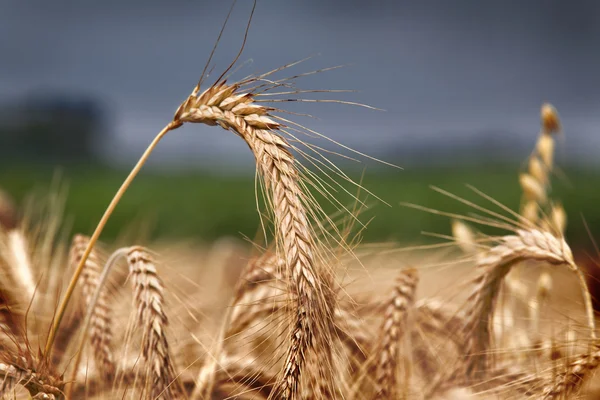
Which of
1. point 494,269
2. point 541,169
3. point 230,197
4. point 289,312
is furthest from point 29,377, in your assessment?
point 230,197

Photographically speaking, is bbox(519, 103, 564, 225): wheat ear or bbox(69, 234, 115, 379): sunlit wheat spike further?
bbox(519, 103, 564, 225): wheat ear

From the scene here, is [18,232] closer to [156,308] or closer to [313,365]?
[156,308]

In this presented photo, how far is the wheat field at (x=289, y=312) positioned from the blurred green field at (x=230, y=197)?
7912 mm

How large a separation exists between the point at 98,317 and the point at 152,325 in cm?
21

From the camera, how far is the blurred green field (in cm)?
1148

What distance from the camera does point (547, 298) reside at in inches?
70.2

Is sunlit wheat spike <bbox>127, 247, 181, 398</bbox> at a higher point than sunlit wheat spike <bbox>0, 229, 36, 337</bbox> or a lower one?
higher

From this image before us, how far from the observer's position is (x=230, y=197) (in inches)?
559

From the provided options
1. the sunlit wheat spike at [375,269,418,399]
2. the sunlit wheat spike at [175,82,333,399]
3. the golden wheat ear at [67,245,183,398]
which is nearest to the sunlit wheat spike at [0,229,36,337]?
the golden wheat ear at [67,245,183,398]

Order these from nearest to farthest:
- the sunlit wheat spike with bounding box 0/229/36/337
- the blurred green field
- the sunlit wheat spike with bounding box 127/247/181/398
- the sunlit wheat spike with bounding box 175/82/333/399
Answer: the sunlit wheat spike with bounding box 175/82/333/399 → the sunlit wheat spike with bounding box 127/247/181/398 → the sunlit wheat spike with bounding box 0/229/36/337 → the blurred green field

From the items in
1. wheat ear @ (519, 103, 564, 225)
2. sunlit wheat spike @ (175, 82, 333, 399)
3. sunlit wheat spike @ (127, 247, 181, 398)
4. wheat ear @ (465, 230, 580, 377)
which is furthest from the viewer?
wheat ear @ (519, 103, 564, 225)

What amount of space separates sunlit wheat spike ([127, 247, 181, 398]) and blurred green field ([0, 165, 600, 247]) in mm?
8318

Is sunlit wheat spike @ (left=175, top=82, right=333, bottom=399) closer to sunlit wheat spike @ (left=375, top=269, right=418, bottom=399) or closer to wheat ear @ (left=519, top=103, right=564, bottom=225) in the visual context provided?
sunlit wheat spike @ (left=375, top=269, right=418, bottom=399)

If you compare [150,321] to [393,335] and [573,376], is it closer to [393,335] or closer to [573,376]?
[393,335]
